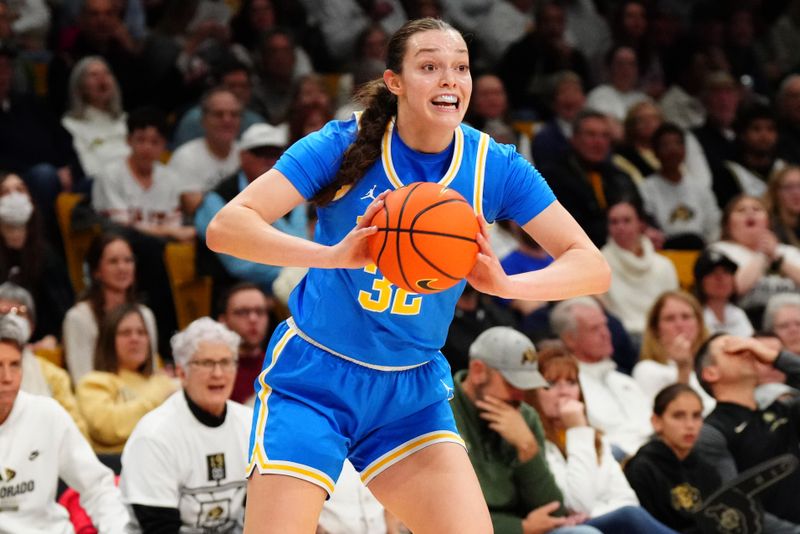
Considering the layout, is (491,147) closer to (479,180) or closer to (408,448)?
(479,180)

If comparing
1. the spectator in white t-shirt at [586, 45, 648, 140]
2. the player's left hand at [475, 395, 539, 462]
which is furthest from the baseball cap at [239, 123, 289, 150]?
the spectator in white t-shirt at [586, 45, 648, 140]

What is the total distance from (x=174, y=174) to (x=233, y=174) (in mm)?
625

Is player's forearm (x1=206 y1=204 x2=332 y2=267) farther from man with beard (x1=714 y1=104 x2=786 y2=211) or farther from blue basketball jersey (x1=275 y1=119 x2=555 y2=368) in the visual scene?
man with beard (x1=714 y1=104 x2=786 y2=211)

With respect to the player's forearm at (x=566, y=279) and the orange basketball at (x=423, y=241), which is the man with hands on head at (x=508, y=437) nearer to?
the player's forearm at (x=566, y=279)

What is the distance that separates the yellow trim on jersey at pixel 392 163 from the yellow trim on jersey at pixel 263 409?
57cm

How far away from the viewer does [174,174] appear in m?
8.87

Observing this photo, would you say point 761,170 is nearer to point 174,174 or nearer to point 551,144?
point 551,144

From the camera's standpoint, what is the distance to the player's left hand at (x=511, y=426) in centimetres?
603

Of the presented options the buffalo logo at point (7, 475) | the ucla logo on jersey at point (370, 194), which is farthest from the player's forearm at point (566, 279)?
the buffalo logo at point (7, 475)

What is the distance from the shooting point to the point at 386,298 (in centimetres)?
382

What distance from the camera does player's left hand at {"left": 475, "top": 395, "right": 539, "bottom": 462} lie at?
19.8 feet

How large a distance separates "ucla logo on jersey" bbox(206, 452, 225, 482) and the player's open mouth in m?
2.65

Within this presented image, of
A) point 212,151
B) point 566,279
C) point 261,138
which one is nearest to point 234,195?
point 261,138

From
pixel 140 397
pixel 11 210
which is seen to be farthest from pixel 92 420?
pixel 11 210
